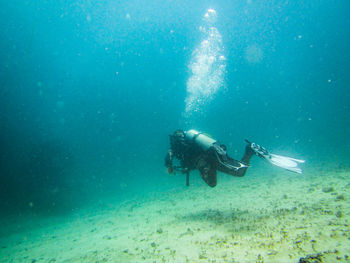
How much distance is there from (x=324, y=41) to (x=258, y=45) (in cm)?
2298

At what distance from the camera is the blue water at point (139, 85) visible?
32.5 m

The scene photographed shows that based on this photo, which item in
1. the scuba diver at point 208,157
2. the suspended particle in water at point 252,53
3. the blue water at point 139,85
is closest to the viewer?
the scuba diver at point 208,157

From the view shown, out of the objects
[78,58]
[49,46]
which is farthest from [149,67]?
[49,46]

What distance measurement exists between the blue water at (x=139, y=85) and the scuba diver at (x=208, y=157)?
10.9 metres

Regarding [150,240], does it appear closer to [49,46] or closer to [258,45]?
[49,46]

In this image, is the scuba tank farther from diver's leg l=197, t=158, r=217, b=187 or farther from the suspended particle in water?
the suspended particle in water

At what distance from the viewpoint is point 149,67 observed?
7575 cm

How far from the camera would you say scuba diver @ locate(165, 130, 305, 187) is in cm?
484

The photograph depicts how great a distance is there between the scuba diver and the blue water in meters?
10.9

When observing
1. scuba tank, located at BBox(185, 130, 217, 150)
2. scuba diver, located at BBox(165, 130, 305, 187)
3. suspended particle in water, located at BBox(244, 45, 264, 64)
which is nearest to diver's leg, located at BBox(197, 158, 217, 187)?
scuba diver, located at BBox(165, 130, 305, 187)

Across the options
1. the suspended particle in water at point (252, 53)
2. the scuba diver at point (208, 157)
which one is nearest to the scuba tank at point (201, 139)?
the scuba diver at point (208, 157)

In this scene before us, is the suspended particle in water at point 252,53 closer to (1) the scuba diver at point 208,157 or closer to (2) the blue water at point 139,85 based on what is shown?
(2) the blue water at point 139,85

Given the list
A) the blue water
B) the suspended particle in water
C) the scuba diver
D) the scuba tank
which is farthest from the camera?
the suspended particle in water

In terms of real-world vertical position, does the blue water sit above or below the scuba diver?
above
